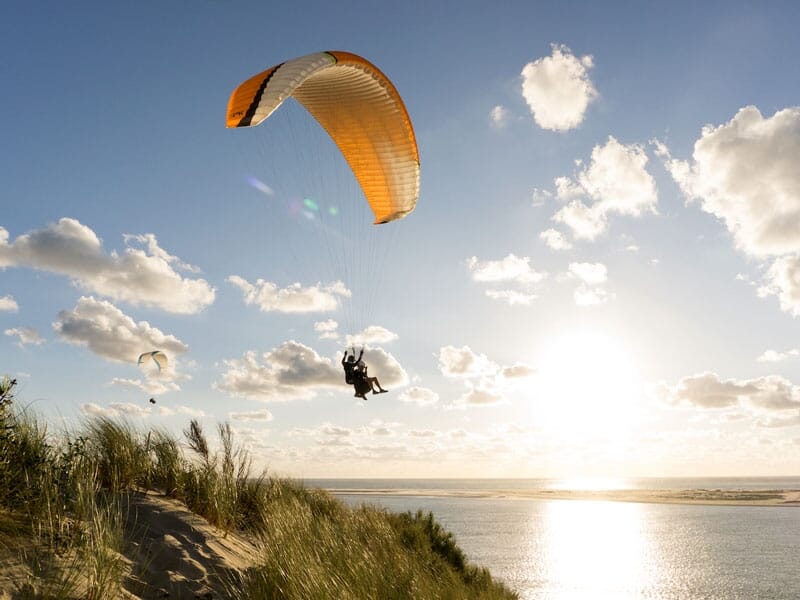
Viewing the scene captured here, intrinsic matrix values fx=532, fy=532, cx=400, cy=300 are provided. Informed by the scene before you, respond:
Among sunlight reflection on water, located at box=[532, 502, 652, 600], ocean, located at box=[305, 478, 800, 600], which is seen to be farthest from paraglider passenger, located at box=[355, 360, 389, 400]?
sunlight reflection on water, located at box=[532, 502, 652, 600]

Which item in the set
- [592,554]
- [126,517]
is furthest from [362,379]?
[592,554]

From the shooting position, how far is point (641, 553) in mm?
31750

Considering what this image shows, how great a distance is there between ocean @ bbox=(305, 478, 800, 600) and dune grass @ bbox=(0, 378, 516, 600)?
23.6 ft

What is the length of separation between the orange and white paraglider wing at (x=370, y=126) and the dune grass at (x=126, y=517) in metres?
A: 6.57

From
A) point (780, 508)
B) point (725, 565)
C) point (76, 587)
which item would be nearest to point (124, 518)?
point (76, 587)

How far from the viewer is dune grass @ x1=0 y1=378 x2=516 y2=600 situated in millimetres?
5262

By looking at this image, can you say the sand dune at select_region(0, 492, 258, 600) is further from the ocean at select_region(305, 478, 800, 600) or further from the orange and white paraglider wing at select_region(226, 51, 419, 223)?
the ocean at select_region(305, 478, 800, 600)

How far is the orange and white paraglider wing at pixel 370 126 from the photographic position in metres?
11.5

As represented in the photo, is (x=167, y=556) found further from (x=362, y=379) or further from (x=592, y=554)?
(x=592, y=554)

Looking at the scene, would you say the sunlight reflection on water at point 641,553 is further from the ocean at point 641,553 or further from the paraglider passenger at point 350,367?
the paraglider passenger at point 350,367

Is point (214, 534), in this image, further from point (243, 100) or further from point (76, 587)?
point (243, 100)

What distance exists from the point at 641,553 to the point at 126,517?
3284 centimetres

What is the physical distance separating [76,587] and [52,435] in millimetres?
3020

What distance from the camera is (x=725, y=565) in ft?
89.3
